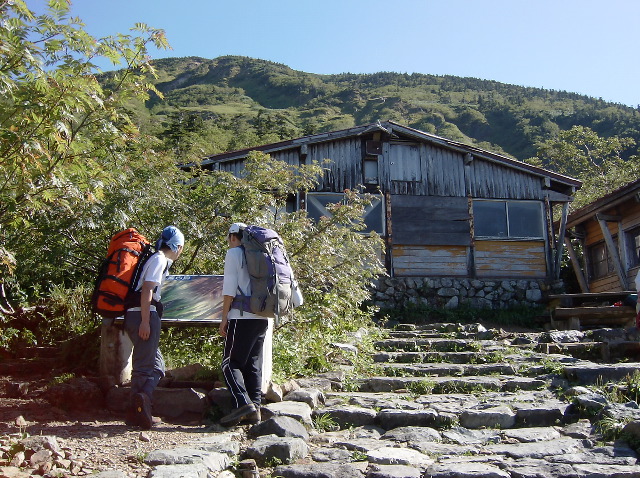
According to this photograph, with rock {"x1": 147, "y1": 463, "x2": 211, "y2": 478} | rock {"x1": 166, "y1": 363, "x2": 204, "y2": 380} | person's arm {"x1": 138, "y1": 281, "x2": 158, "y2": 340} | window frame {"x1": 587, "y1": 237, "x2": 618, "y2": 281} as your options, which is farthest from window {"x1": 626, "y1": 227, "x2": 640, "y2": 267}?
rock {"x1": 147, "y1": 463, "x2": 211, "y2": 478}

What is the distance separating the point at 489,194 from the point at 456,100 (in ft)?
262

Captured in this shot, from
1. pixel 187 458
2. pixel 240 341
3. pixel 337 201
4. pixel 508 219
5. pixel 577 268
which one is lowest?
pixel 187 458

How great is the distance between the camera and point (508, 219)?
1736cm

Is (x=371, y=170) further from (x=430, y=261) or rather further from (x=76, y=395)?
(x=76, y=395)

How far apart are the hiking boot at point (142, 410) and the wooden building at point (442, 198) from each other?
37.1 feet

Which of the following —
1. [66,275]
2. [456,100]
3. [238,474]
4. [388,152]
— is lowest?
[238,474]

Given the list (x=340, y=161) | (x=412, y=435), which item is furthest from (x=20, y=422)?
(x=340, y=161)

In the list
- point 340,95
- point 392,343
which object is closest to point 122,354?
point 392,343

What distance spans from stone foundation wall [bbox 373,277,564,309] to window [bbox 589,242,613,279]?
2.43 m

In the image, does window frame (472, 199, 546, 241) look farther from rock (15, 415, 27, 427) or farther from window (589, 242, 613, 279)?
rock (15, 415, 27, 427)

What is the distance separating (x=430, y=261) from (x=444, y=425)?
11.0 m

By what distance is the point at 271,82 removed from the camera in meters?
105

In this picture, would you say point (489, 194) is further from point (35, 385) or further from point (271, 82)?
point (271, 82)

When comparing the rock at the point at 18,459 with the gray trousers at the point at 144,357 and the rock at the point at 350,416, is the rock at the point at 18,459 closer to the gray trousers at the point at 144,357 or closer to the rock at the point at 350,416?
the gray trousers at the point at 144,357
